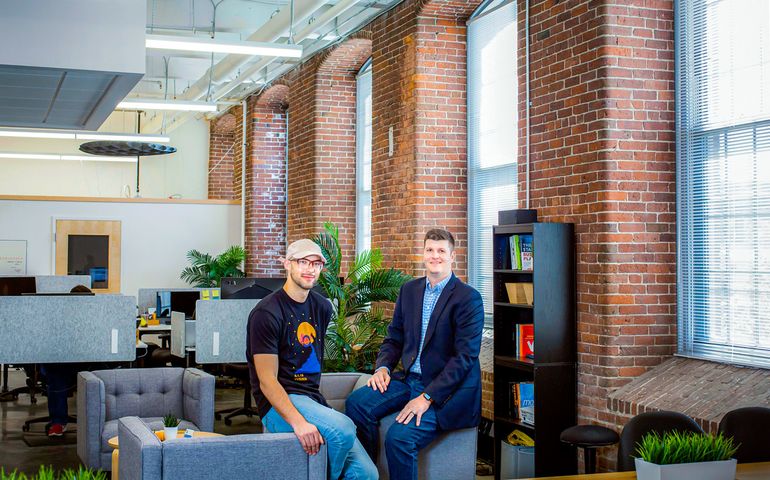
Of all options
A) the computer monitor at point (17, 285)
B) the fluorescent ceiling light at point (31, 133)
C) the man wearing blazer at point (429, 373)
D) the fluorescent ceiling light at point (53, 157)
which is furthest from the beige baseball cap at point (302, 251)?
the fluorescent ceiling light at point (53, 157)

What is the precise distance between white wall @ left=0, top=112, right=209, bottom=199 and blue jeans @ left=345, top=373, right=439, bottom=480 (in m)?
12.3

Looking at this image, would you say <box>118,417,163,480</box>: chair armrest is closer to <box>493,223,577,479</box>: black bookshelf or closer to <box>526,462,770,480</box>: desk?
<box>526,462,770,480</box>: desk

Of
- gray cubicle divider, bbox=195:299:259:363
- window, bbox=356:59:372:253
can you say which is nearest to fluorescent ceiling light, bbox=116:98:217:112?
window, bbox=356:59:372:253

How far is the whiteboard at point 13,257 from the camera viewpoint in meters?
12.7

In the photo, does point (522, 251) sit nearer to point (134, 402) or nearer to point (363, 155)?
point (134, 402)

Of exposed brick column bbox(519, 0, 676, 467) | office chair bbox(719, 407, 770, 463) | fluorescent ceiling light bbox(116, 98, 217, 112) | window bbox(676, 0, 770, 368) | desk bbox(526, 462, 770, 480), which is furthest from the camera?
fluorescent ceiling light bbox(116, 98, 217, 112)

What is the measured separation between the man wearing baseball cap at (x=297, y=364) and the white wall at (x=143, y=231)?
10024 mm

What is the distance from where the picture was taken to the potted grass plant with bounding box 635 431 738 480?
8.73ft

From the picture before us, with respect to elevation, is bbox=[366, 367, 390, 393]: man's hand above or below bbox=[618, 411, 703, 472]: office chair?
above

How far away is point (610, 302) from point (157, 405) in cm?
317

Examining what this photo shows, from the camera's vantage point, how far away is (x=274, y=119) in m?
13.6

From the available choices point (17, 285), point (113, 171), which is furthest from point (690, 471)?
point (113, 171)

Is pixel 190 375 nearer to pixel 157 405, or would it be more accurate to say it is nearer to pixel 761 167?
pixel 157 405

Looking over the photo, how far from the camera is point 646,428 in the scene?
380 centimetres
